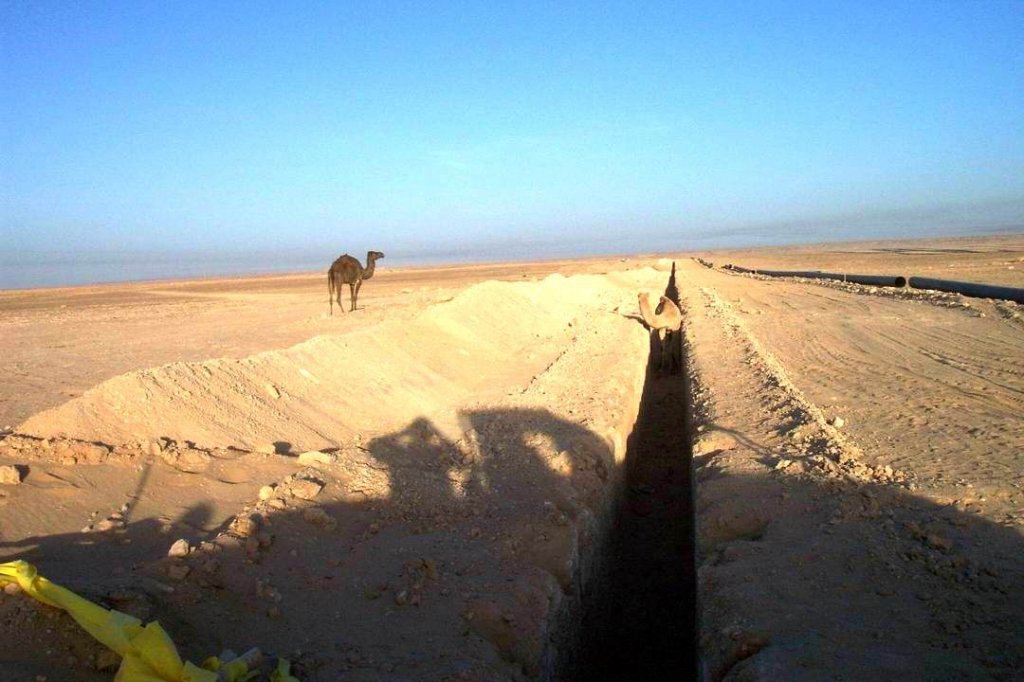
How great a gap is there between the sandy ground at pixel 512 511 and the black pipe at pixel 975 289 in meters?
11.6

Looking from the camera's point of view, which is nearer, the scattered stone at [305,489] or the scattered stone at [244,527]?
the scattered stone at [244,527]

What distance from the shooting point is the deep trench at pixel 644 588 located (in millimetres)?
6426

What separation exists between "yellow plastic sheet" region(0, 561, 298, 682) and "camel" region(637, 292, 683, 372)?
13743 mm

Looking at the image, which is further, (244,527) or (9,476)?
(9,476)

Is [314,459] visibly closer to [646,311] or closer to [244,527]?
[244,527]

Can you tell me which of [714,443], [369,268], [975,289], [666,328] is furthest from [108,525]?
[975,289]

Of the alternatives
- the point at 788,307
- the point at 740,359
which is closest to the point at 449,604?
the point at 740,359

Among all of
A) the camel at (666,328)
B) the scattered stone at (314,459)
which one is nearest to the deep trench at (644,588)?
the scattered stone at (314,459)

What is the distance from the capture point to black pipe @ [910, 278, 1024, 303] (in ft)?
74.3

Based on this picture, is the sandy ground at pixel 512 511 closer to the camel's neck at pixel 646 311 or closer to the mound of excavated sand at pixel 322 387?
the mound of excavated sand at pixel 322 387

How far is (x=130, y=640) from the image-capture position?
3076 millimetres

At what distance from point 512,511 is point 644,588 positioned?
1.94m

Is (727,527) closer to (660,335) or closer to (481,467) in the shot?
(481,467)

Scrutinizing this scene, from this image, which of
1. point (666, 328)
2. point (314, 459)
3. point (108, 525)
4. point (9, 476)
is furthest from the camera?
point (666, 328)
